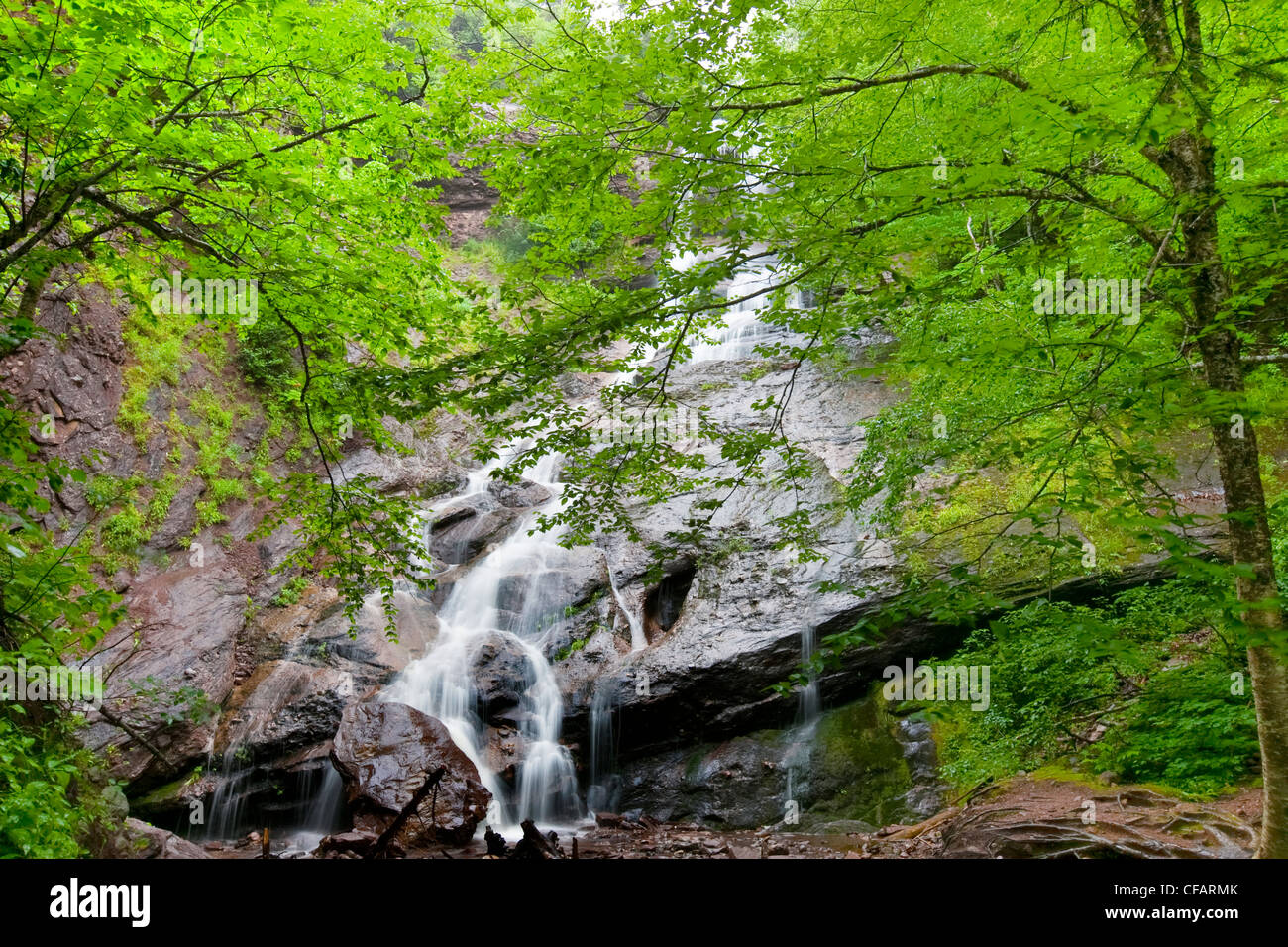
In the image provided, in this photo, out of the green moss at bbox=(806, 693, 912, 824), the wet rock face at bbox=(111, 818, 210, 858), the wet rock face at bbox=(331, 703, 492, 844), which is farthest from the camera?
the green moss at bbox=(806, 693, 912, 824)

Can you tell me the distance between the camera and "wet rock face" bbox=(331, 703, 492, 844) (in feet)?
30.7

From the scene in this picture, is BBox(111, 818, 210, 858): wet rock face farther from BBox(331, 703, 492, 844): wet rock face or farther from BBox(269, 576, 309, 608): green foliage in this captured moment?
BBox(269, 576, 309, 608): green foliage

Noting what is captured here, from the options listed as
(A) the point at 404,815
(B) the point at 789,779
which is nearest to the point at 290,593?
(A) the point at 404,815

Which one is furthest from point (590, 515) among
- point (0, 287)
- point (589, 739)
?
point (589, 739)

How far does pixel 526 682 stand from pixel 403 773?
2.74 meters

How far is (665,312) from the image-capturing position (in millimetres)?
4957

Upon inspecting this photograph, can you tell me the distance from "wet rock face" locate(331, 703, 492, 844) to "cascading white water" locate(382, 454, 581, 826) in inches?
37.0

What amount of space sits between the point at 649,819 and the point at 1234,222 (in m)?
9.95

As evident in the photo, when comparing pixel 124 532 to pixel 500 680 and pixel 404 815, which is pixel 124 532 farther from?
pixel 404 815

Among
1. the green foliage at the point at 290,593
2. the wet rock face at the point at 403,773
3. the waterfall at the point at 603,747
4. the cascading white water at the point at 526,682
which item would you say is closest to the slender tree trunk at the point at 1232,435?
the cascading white water at the point at 526,682

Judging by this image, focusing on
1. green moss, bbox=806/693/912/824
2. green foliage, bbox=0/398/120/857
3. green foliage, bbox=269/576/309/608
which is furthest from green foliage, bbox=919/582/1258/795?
green foliage, bbox=269/576/309/608

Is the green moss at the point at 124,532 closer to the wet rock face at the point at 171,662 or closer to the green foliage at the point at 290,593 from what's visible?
the wet rock face at the point at 171,662

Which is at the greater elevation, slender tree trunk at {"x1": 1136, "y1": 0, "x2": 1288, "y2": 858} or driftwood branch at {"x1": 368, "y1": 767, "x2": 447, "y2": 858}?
→ slender tree trunk at {"x1": 1136, "y1": 0, "x2": 1288, "y2": 858}

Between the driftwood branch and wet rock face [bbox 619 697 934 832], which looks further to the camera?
wet rock face [bbox 619 697 934 832]
